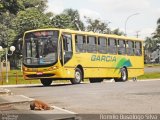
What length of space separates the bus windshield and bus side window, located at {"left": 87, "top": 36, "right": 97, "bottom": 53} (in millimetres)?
3260

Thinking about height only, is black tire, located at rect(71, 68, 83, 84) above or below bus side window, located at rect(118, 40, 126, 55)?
below

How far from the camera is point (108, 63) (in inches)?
1328

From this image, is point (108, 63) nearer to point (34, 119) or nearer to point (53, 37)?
point (53, 37)

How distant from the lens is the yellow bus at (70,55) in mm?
28188

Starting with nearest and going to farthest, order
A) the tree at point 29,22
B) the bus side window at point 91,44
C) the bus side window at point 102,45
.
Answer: the bus side window at point 91,44 < the bus side window at point 102,45 < the tree at point 29,22

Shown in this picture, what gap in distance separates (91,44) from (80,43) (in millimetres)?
1499

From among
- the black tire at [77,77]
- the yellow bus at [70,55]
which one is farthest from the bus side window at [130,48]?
the black tire at [77,77]

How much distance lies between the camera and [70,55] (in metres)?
29.0

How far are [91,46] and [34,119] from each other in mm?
20898

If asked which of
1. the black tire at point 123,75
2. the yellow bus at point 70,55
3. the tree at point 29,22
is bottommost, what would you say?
the black tire at point 123,75

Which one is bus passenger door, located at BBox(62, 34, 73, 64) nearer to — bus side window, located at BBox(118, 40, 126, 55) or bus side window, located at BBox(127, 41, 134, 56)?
bus side window, located at BBox(118, 40, 126, 55)

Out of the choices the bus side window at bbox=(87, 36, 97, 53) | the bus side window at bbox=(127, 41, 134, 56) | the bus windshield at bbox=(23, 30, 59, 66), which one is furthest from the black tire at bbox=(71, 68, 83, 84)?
the bus side window at bbox=(127, 41, 134, 56)

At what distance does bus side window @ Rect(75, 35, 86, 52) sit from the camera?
29775mm

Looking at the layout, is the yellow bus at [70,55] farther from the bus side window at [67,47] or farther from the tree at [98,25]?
the tree at [98,25]
